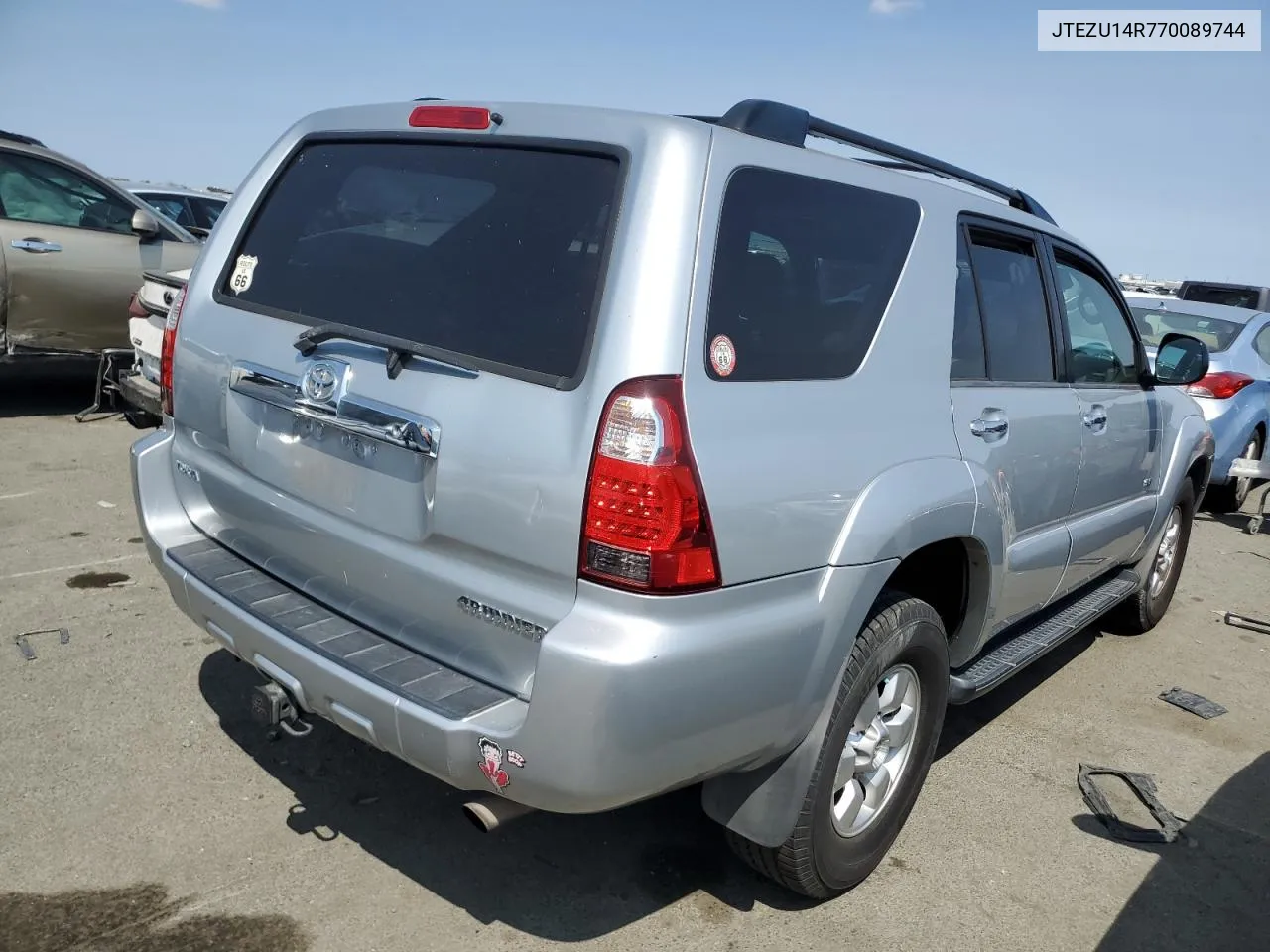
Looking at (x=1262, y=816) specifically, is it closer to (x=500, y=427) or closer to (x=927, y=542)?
(x=927, y=542)

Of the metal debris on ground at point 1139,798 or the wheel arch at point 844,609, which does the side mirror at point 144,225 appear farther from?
the metal debris on ground at point 1139,798

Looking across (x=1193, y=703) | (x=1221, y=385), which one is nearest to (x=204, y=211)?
(x=1221, y=385)

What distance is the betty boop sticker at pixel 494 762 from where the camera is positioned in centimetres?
222

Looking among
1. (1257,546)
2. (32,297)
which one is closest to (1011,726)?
(1257,546)

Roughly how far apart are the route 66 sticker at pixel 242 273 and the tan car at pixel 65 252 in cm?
508

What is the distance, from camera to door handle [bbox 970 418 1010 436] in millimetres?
3104

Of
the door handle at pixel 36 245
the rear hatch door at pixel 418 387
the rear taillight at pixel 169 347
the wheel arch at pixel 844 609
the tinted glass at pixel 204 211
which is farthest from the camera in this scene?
the tinted glass at pixel 204 211

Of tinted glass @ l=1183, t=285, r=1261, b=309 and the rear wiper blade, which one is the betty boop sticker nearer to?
the rear wiper blade

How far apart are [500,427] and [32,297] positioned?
258 inches

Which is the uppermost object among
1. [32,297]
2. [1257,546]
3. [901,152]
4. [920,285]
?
[901,152]

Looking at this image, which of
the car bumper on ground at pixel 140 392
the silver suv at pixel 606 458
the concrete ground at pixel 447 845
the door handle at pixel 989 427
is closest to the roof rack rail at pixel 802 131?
the silver suv at pixel 606 458

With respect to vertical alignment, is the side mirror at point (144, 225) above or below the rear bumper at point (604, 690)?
above

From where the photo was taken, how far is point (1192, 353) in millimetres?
4656

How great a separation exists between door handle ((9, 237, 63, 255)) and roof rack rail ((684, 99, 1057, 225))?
20.7ft
